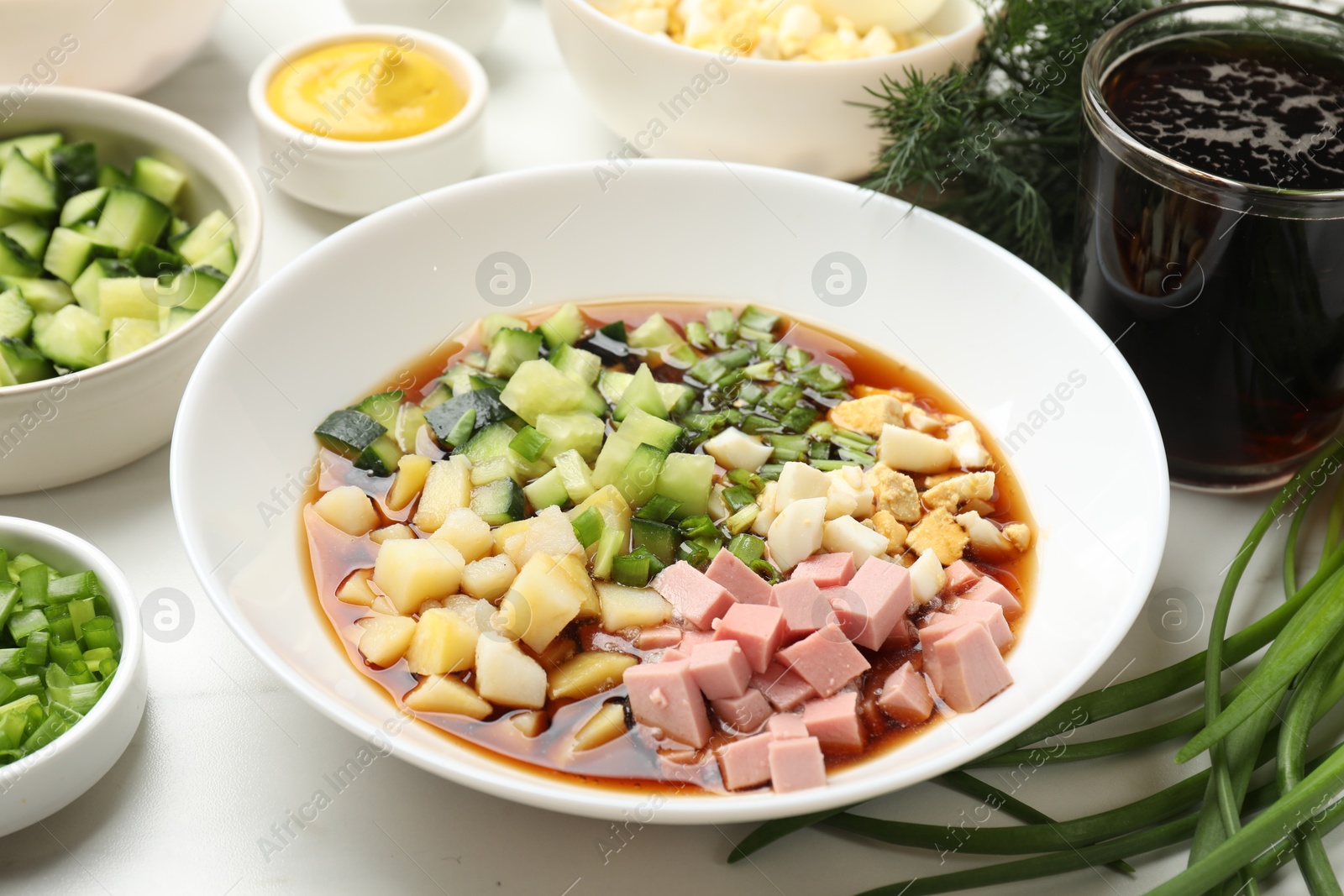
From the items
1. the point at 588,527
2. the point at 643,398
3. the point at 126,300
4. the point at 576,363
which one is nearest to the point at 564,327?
the point at 576,363

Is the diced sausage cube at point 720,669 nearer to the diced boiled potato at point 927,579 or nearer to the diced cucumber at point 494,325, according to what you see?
the diced boiled potato at point 927,579

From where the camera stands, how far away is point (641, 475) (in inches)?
62.8

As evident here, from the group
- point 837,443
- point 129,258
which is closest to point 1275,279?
point 837,443

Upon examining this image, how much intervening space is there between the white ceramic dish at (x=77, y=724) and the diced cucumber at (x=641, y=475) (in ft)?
2.14

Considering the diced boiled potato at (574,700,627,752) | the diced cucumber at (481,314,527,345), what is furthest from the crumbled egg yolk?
the diced boiled potato at (574,700,627,752)

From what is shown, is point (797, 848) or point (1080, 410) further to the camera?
point (1080, 410)

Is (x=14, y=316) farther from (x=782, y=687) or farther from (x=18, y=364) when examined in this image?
(x=782, y=687)

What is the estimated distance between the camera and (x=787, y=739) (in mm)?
1260

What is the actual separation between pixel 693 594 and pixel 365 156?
115 cm

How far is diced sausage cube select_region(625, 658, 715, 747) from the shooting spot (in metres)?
1.30

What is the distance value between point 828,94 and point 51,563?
1432 mm

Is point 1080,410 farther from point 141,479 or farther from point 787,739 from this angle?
point 141,479

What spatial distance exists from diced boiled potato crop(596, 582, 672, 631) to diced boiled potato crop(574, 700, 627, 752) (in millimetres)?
125

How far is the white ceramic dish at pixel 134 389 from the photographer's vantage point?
159cm
